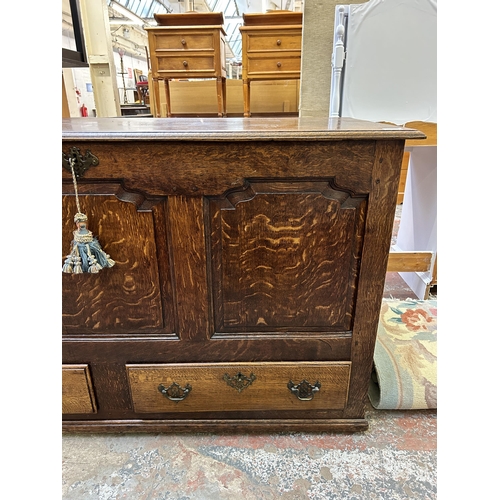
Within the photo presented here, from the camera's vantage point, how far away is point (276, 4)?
675 cm

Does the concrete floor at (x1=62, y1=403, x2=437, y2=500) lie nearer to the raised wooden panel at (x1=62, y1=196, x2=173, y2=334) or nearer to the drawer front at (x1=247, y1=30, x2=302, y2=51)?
the raised wooden panel at (x1=62, y1=196, x2=173, y2=334)

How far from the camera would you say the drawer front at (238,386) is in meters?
0.95

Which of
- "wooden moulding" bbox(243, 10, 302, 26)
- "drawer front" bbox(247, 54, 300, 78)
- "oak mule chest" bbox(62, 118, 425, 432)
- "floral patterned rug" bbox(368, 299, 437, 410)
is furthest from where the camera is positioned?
"drawer front" bbox(247, 54, 300, 78)

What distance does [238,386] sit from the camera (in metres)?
0.96

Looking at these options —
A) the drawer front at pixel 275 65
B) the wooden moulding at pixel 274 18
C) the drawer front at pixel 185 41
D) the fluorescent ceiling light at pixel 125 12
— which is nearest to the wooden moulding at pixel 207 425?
the drawer front at pixel 275 65

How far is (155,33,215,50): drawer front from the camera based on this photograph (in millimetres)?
2457

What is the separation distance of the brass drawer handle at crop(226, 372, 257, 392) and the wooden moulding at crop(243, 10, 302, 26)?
2.56 meters

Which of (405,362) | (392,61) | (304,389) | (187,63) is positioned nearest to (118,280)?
(304,389)

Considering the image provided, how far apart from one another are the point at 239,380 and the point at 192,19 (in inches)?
106

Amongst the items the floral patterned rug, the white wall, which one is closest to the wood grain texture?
the floral patterned rug

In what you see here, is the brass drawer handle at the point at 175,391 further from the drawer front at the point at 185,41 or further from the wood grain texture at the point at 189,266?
the drawer front at the point at 185,41

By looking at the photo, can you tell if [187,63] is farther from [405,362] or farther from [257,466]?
[257,466]

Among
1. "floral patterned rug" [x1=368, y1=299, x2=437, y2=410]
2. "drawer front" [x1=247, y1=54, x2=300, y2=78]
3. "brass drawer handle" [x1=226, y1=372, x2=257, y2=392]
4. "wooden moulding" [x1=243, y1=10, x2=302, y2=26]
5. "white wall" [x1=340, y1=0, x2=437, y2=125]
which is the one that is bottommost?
"floral patterned rug" [x1=368, y1=299, x2=437, y2=410]

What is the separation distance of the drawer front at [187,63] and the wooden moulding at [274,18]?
39 centimetres
